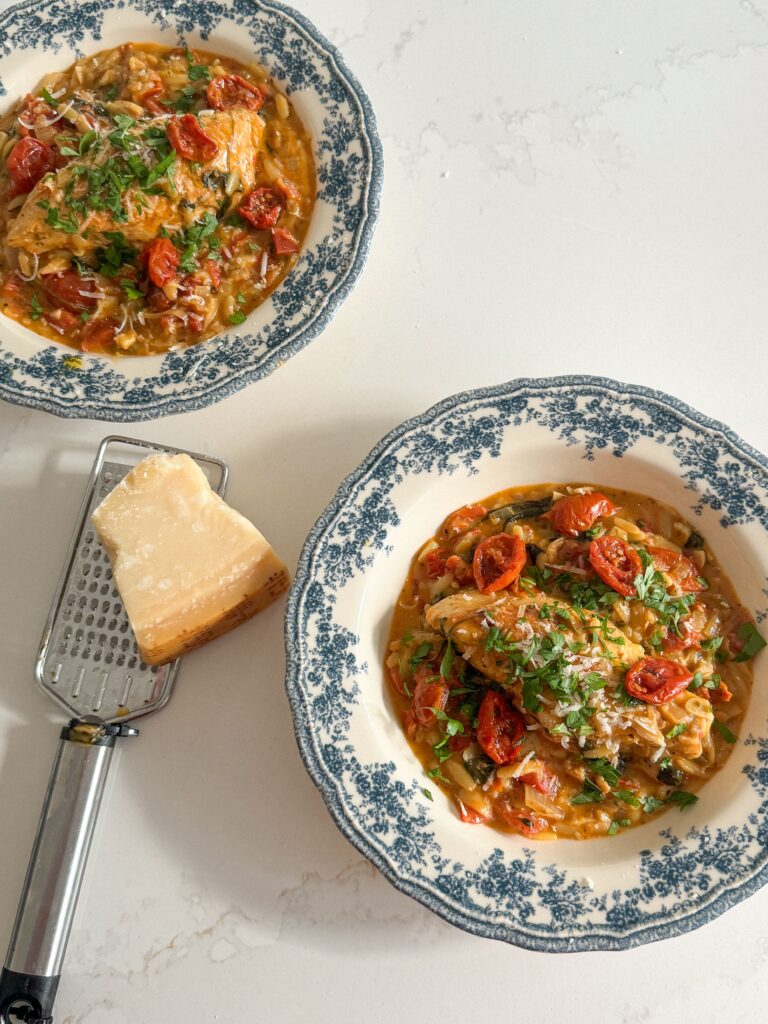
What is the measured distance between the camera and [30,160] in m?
4.29

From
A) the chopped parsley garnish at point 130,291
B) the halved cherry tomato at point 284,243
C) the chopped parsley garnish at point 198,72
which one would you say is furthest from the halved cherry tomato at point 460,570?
the chopped parsley garnish at point 198,72

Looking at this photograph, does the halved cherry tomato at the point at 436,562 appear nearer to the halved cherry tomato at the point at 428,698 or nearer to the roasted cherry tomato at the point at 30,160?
the halved cherry tomato at the point at 428,698

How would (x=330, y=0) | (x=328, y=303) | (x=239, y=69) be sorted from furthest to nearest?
1. (x=330, y=0)
2. (x=239, y=69)
3. (x=328, y=303)

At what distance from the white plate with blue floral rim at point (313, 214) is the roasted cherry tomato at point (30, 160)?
308 mm

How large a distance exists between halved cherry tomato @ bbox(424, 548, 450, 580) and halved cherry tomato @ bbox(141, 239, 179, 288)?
1.74m

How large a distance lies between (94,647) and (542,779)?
6.73 ft

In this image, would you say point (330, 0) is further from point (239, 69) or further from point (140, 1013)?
point (140, 1013)

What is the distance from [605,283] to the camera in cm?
455

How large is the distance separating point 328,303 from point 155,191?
0.95 metres

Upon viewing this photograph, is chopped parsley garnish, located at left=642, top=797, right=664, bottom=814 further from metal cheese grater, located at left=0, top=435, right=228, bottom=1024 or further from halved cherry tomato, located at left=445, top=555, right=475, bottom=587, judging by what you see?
metal cheese grater, located at left=0, top=435, right=228, bottom=1024

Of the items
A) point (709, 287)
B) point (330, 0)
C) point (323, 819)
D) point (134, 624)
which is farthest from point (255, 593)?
point (330, 0)

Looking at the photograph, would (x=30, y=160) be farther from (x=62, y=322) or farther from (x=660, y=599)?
(x=660, y=599)

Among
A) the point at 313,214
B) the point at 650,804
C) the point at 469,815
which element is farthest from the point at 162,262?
the point at 650,804

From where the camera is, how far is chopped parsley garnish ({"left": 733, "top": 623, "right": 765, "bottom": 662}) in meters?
3.75
